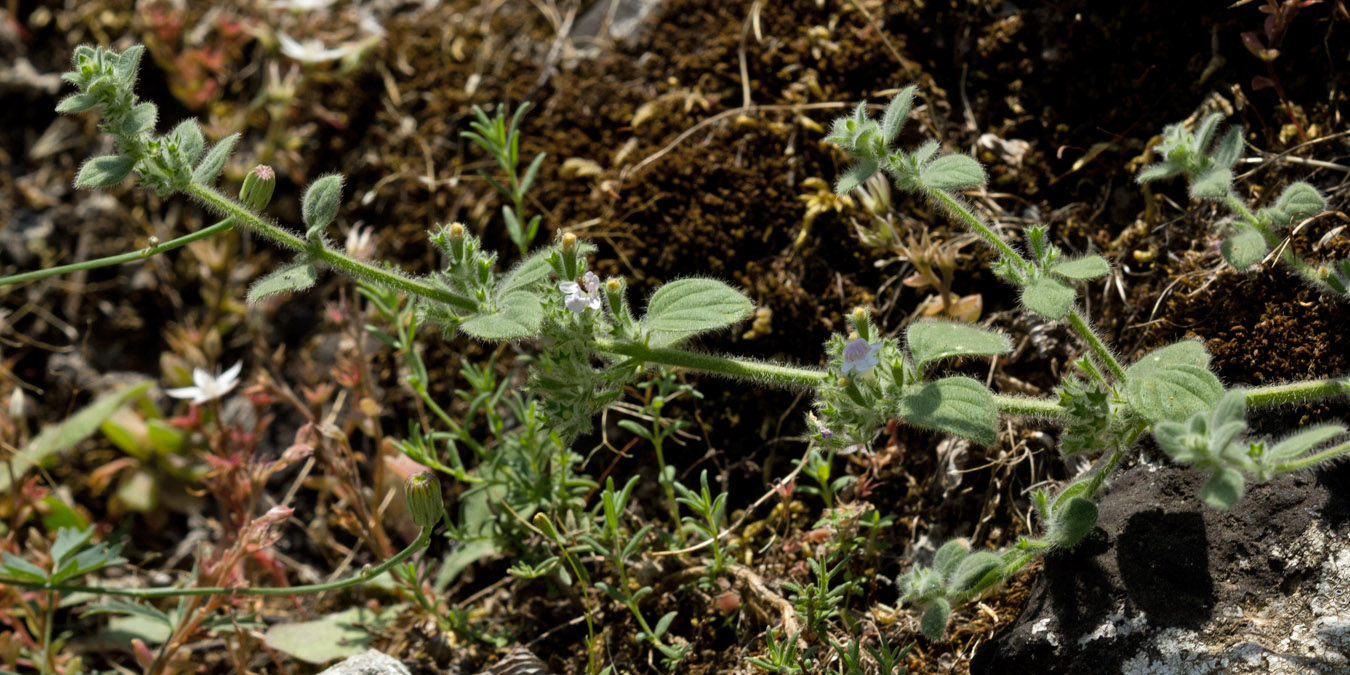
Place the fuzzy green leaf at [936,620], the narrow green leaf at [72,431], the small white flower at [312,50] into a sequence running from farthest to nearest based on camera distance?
the small white flower at [312,50] → the narrow green leaf at [72,431] → the fuzzy green leaf at [936,620]

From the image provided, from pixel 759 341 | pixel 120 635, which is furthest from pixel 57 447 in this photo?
pixel 759 341

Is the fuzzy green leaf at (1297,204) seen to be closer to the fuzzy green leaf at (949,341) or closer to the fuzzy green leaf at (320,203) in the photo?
the fuzzy green leaf at (949,341)

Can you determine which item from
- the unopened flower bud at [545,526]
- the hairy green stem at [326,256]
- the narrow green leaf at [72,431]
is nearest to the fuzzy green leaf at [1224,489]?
the unopened flower bud at [545,526]

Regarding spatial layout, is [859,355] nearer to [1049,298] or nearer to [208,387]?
[1049,298]

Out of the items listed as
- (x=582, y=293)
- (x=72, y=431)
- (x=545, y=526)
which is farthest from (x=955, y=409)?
(x=72, y=431)

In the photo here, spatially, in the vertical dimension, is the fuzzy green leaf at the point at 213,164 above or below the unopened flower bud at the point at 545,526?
above

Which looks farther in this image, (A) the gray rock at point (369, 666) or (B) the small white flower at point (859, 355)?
(A) the gray rock at point (369, 666)

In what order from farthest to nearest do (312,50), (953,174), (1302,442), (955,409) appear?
1. (312,50)
2. (953,174)
3. (955,409)
4. (1302,442)
